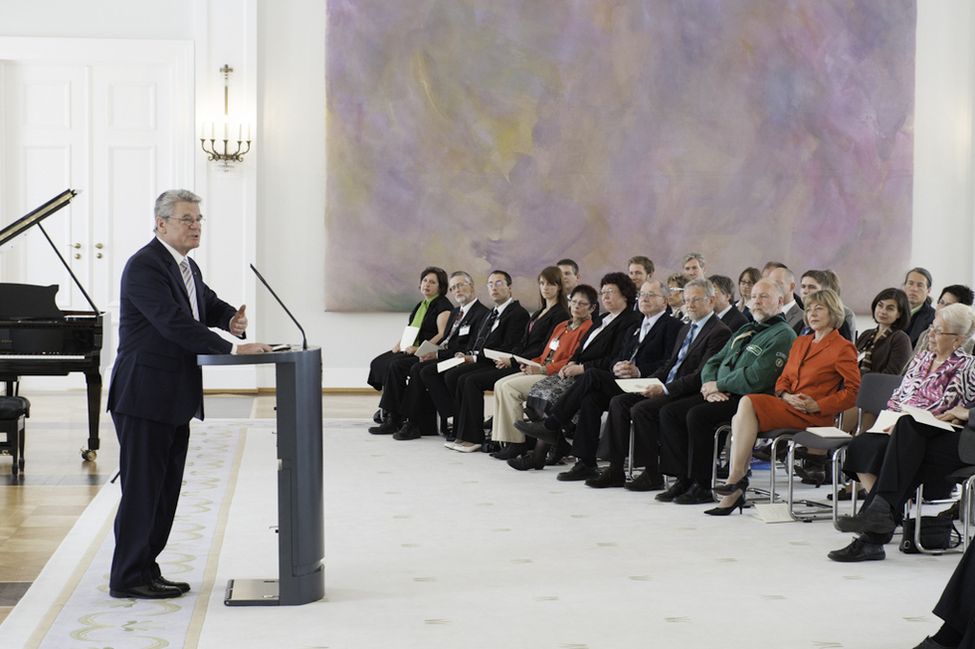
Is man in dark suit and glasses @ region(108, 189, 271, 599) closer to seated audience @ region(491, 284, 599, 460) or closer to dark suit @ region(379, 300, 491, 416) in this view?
seated audience @ region(491, 284, 599, 460)

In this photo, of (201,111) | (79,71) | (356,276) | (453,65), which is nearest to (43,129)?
(79,71)

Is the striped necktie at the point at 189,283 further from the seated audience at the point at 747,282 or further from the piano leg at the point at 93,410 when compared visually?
the seated audience at the point at 747,282

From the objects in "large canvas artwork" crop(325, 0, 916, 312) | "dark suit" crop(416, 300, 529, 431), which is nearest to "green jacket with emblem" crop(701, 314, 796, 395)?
"dark suit" crop(416, 300, 529, 431)

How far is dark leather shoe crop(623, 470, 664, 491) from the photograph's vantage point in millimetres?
5449

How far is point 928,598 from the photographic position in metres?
3.54

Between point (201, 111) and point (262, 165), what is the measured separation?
0.72m

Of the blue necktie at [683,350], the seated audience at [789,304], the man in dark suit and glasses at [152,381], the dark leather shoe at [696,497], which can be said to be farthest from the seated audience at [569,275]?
the man in dark suit and glasses at [152,381]

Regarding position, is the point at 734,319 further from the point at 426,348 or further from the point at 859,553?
the point at 426,348

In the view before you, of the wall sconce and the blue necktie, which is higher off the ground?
the wall sconce

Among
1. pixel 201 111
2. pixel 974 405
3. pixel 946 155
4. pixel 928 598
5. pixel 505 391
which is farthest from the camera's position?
pixel 946 155

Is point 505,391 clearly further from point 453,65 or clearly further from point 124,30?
point 124,30

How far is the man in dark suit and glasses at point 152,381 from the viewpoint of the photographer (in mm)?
3340

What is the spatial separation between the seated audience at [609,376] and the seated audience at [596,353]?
0.24 ft

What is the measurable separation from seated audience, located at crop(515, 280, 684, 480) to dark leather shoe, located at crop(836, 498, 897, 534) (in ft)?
6.34
